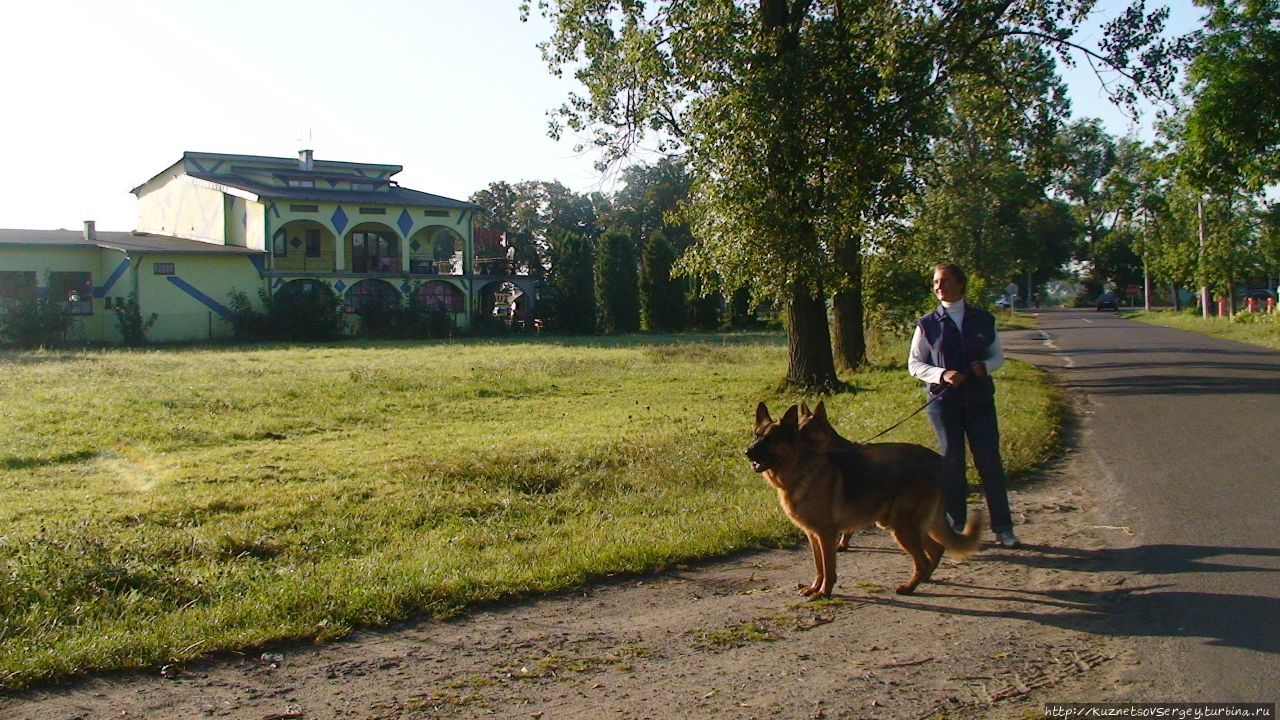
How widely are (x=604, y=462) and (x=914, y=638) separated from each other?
259 inches

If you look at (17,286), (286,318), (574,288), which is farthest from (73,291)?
(574,288)

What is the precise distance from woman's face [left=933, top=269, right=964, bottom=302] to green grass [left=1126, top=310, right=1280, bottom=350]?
89.9ft

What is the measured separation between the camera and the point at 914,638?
541 cm

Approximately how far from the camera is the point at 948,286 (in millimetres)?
7027

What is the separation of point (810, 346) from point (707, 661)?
46.8ft

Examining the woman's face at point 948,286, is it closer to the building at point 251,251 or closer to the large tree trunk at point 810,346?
the large tree trunk at point 810,346

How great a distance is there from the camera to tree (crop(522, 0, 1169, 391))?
1577 cm

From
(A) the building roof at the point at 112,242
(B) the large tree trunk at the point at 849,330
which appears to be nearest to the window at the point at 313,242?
(A) the building roof at the point at 112,242

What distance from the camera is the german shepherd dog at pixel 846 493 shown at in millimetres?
6164

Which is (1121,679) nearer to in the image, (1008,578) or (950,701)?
(950,701)

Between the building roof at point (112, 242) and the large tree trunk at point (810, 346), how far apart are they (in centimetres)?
3414

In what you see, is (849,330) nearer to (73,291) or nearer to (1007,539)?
(1007,539)

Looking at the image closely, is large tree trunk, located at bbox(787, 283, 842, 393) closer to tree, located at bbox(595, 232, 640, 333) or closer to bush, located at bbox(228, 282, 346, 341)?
bush, located at bbox(228, 282, 346, 341)

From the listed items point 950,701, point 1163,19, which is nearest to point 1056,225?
point 1163,19
